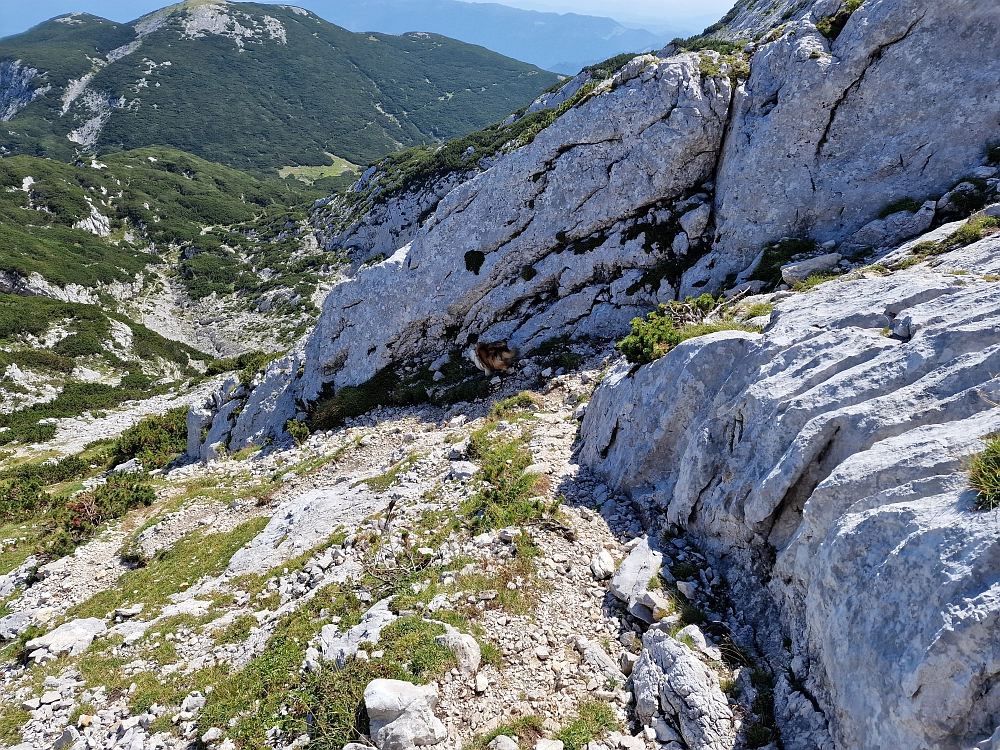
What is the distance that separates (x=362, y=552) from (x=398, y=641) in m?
4.28

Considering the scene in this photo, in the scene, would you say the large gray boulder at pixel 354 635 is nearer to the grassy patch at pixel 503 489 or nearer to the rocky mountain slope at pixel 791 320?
the grassy patch at pixel 503 489

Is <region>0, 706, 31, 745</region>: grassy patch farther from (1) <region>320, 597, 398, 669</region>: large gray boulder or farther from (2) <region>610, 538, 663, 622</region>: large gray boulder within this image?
(2) <region>610, 538, 663, 622</region>: large gray boulder

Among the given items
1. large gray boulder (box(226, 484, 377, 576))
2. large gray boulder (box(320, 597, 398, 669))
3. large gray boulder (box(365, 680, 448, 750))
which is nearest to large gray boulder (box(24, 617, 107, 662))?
large gray boulder (box(226, 484, 377, 576))

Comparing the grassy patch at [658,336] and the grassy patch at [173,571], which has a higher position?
the grassy patch at [658,336]

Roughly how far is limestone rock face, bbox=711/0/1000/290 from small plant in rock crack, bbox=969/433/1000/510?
15267 mm

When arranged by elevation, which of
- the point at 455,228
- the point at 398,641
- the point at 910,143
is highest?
the point at 910,143

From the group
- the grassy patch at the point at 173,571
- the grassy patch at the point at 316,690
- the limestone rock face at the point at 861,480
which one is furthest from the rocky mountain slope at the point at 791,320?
the grassy patch at the point at 173,571

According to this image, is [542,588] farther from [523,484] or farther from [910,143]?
[910,143]

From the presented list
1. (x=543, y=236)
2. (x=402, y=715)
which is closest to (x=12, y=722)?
(x=402, y=715)

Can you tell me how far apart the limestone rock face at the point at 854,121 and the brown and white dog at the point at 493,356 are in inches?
379

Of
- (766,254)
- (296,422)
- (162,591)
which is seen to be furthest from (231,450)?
(766,254)

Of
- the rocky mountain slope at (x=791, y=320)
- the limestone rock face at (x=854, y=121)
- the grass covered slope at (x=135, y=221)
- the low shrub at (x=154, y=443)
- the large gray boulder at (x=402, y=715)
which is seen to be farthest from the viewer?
the grass covered slope at (x=135, y=221)

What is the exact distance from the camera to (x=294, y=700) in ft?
26.7

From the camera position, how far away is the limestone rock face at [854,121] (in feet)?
54.6
